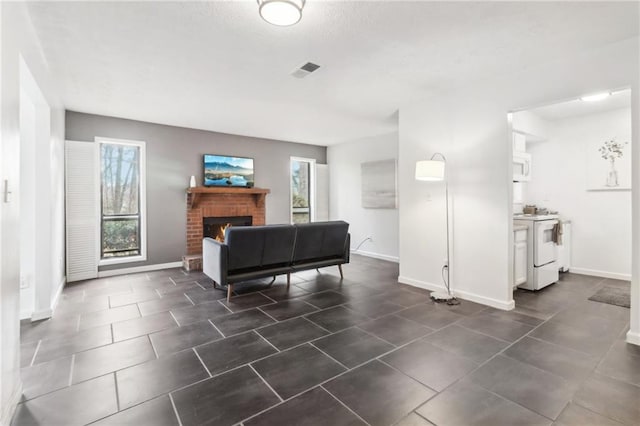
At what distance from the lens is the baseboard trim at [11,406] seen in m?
1.59

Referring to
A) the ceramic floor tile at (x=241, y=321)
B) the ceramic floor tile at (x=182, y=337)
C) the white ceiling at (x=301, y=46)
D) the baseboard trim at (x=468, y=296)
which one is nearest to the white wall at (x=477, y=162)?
the baseboard trim at (x=468, y=296)

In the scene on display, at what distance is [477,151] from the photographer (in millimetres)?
3578

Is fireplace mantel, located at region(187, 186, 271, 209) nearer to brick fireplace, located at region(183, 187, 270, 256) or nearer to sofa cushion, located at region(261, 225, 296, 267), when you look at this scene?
brick fireplace, located at region(183, 187, 270, 256)

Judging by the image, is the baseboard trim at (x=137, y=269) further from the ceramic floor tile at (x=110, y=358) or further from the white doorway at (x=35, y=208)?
the ceramic floor tile at (x=110, y=358)

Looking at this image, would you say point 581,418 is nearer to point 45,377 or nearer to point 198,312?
point 198,312

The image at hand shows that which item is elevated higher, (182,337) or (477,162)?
(477,162)

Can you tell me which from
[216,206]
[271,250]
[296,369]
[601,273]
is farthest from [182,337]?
[601,273]

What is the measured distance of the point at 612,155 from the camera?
181 inches

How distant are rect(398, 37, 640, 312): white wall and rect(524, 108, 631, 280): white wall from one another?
2547 millimetres

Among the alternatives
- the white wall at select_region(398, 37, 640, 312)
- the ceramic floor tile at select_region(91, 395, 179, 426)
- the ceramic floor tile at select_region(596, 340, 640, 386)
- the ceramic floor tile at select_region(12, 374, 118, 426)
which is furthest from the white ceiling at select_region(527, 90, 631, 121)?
the ceramic floor tile at select_region(12, 374, 118, 426)

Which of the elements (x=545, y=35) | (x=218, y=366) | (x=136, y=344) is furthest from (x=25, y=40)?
(x=545, y=35)

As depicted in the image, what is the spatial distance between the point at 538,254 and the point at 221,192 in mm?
5148

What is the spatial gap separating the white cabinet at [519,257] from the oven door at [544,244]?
12 cm

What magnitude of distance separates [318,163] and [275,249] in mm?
3966
